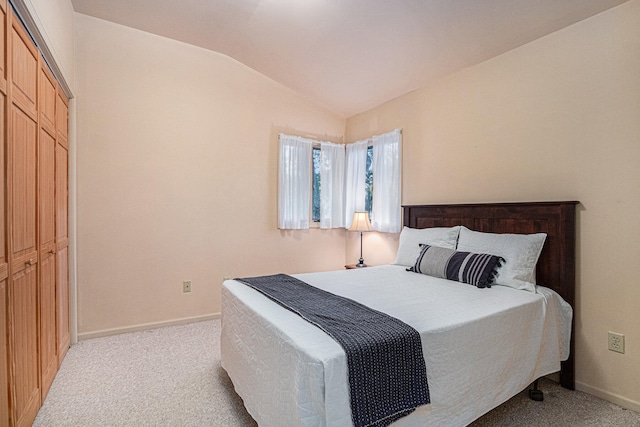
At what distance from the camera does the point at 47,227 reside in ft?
7.25

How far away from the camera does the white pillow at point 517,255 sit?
2.25 meters

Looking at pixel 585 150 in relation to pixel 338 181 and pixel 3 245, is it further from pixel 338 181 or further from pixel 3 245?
pixel 3 245

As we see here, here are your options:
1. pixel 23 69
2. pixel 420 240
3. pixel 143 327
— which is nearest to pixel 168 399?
pixel 143 327

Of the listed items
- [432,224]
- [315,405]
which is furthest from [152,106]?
[315,405]

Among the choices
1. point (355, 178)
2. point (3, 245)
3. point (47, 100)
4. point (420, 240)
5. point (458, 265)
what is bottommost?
point (458, 265)

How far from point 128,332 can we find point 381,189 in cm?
304

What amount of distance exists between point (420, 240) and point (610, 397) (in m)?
1.60

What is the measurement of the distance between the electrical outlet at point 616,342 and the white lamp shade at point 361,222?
2.33 meters

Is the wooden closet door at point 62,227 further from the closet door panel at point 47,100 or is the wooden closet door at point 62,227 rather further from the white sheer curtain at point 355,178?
the white sheer curtain at point 355,178

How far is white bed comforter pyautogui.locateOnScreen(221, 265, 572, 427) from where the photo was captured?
127 cm

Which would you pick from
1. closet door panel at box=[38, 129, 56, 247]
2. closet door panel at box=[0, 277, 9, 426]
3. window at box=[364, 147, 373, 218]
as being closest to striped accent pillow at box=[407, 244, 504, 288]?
window at box=[364, 147, 373, 218]

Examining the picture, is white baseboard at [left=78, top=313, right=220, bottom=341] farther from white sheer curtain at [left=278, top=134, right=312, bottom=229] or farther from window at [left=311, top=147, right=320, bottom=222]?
window at [left=311, top=147, right=320, bottom=222]

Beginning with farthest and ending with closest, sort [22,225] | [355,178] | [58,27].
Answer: [355,178] < [58,27] < [22,225]

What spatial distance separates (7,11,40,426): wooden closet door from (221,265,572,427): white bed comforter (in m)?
1.05
